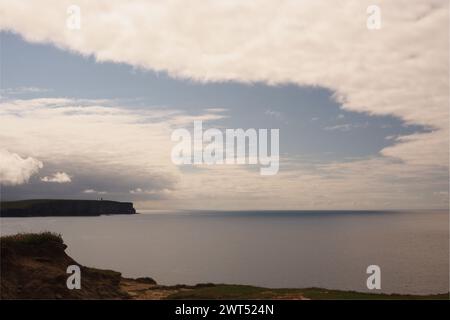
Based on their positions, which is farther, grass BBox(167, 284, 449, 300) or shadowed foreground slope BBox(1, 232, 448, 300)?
grass BBox(167, 284, 449, 300)

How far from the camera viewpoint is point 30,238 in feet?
133

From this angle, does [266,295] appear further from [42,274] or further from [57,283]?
[42,274]

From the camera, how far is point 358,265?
4210 inches

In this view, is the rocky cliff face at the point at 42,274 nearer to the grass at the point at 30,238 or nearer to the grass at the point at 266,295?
the grass at the point at 30,238

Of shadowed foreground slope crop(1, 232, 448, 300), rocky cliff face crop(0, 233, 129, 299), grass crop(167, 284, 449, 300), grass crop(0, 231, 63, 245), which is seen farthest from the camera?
grass crop(0, 231, 63, 245)

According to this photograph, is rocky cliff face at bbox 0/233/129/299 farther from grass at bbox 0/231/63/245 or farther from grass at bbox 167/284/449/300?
grass at bbox 167/284/449/300

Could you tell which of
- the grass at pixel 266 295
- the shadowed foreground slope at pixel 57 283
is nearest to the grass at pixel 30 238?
the shadowed foreground slope at pixel 57 283

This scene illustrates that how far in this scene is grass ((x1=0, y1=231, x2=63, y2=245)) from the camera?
3896cm

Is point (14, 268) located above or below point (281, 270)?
above

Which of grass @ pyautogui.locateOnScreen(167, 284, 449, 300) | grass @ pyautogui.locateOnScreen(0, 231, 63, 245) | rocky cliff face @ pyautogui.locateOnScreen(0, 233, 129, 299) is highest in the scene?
grass @ pyautogui.locateOnScreen(0, 231, 63, 245)

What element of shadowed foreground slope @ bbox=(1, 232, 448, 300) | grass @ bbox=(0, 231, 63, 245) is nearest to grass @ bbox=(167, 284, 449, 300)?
shadowed foreground slope @ bbox=(1, 232, 448, 300)

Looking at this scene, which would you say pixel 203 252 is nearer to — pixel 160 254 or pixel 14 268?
pixel 160 254
